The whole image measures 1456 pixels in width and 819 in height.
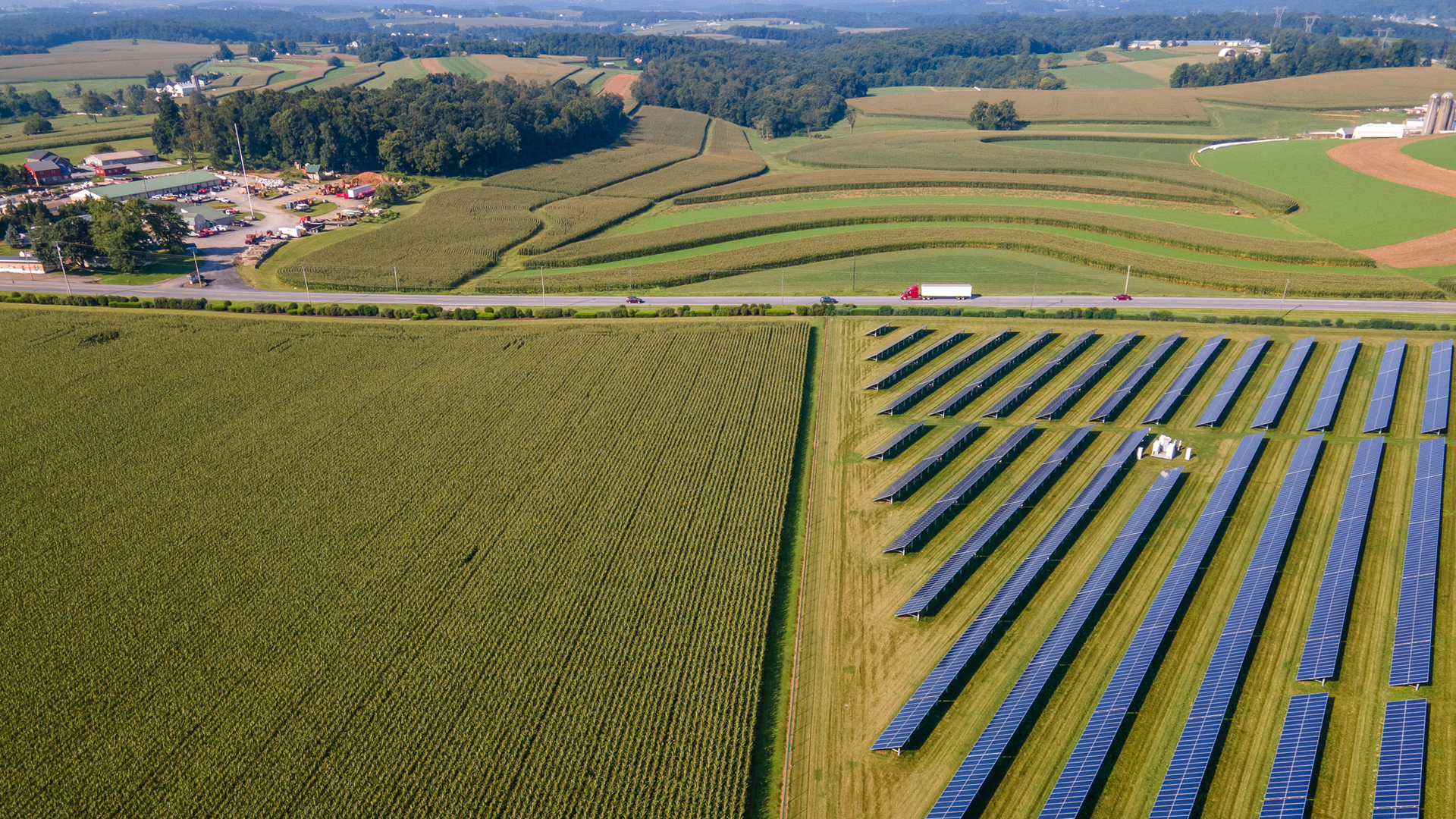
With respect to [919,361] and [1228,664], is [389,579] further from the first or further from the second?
[919,361]

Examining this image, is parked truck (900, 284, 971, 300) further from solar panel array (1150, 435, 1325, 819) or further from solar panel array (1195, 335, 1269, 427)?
solar panel array (1150, 435, 1325, 819)

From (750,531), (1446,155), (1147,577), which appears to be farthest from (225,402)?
(1446,155)

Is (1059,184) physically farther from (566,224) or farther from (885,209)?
(566,224)

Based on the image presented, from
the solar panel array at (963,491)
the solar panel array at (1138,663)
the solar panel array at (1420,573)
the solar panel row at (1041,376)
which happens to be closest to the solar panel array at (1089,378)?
the solar panel row at (1041,376)

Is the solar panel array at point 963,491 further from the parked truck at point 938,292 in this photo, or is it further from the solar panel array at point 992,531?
the parked truck at point 938,292

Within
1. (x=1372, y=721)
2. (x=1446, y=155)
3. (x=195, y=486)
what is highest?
(x=1446, y=155)
